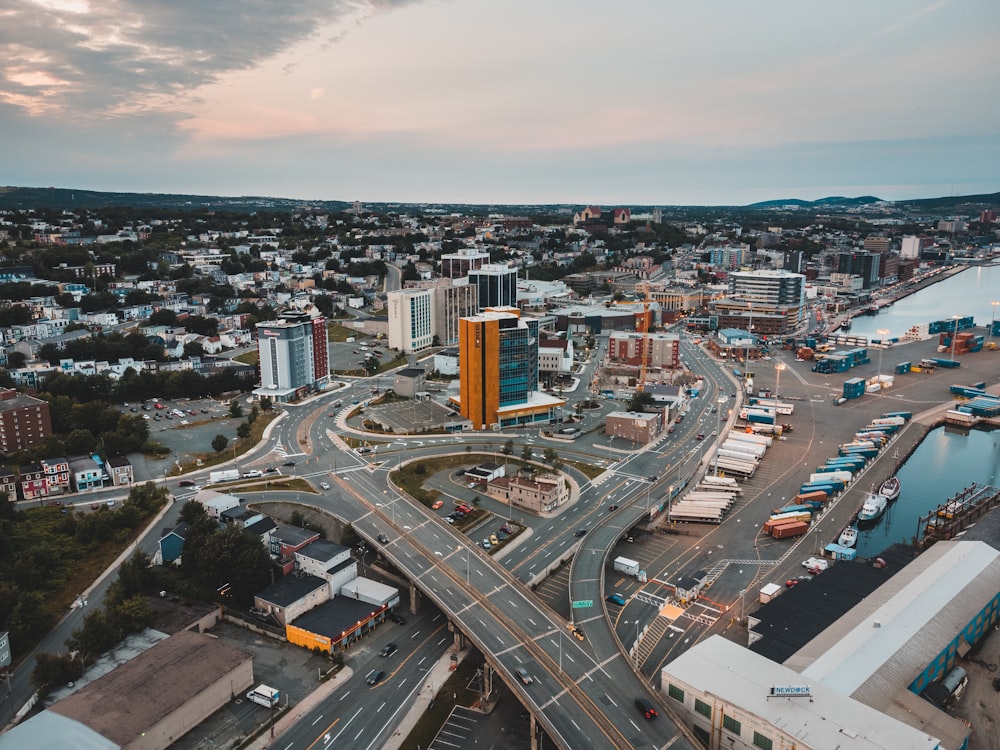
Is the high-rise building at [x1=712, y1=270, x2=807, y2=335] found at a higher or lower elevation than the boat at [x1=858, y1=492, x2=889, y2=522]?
higher

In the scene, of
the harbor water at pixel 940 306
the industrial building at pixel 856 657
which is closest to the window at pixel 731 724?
the industrial building at pixel 856 657

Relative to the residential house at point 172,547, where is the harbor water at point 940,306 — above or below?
above

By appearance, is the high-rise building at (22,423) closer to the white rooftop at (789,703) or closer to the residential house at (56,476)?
the residential house at (56,476)

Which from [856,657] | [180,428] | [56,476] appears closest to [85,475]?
[56,476]

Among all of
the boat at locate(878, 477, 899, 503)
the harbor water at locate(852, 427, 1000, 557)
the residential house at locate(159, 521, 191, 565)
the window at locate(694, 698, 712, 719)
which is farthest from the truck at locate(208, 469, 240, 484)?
the boat at locate(878, 477, 899, 503)

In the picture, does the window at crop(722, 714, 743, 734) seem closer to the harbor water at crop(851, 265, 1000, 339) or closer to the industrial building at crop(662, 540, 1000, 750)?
the industrial building at crop(662, 540, 1000, 750)

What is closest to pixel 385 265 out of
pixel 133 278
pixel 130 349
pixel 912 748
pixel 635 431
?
pixel 133 278
